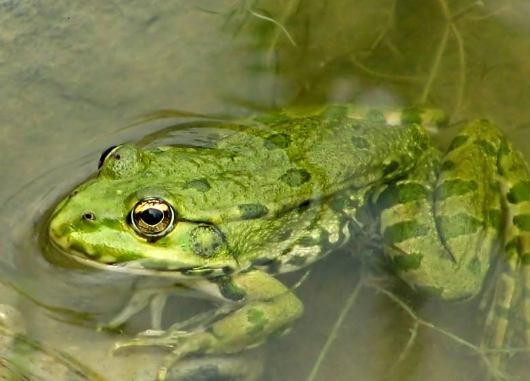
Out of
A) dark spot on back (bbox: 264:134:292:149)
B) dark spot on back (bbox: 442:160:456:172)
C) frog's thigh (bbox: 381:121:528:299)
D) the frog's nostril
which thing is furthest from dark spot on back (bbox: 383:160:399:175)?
the frog's nostril

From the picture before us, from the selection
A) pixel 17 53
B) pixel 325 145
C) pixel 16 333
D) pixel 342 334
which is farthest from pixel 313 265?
pixel 17 53

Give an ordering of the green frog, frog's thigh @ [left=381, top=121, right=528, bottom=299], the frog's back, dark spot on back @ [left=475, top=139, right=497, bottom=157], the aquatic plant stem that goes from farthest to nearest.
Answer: dark spot on back @ [left=475, top=139, right=497, bottom=157] → the aquatic plant stem → frog's thigh @ [left=381, top=121, right=528, bottom=299] → the frog's back → the green frog

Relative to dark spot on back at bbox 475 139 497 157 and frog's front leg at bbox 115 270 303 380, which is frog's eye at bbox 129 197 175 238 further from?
dark spot on back at bbox 475 139 497 157

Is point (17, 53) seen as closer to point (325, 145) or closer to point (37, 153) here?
point (37, 153)

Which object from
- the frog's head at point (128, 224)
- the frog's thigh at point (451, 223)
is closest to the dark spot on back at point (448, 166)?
the frog's thigh at point (451, 223)

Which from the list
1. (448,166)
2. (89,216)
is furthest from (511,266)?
(89,216)

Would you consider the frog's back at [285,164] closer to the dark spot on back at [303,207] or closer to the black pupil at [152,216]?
the dark spot on back at [303,207]
